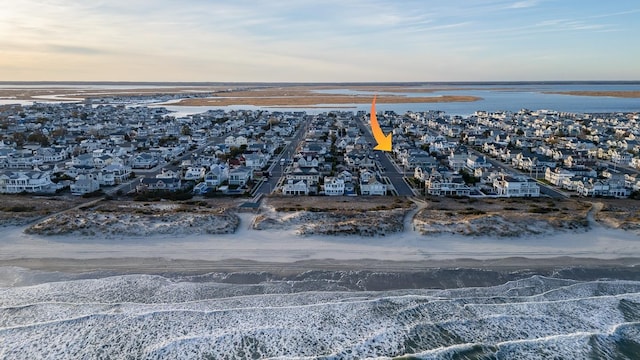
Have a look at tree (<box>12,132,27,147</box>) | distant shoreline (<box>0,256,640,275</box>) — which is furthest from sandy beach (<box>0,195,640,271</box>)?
tree (<box>12,132,27,147</box>)

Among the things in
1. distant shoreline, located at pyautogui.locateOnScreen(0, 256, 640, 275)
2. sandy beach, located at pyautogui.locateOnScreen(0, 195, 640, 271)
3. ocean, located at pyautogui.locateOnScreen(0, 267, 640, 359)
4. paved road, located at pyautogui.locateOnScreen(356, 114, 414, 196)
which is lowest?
ocean, located at pyautogui.locateOnScreen(0, 267, 640, 359)

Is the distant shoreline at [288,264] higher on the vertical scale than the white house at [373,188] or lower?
lower

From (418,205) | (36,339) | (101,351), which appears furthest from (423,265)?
(36,339)

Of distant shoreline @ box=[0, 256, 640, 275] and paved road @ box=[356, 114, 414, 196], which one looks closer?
distant shoreline @ box=[0, 256, 640, 275]

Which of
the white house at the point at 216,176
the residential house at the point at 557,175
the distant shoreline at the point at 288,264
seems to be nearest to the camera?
the distant shoreline at the point at 288,264

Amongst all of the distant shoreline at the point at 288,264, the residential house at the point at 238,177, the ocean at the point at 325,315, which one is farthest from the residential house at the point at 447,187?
the residential house at the point at 238,177

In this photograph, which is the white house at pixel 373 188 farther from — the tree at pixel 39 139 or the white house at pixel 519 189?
the tree at pixel 39 139

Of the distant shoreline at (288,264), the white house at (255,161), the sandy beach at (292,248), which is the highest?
the white house at (255,161)

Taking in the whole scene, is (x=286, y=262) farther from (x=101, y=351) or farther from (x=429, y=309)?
(x=101, y=351)

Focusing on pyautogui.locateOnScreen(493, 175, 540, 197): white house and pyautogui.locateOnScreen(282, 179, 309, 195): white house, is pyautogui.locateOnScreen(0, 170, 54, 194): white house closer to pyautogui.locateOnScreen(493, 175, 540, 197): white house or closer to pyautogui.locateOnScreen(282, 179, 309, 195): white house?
pyautogui.locateOnScreen(282, 179, 309, 195): white house
